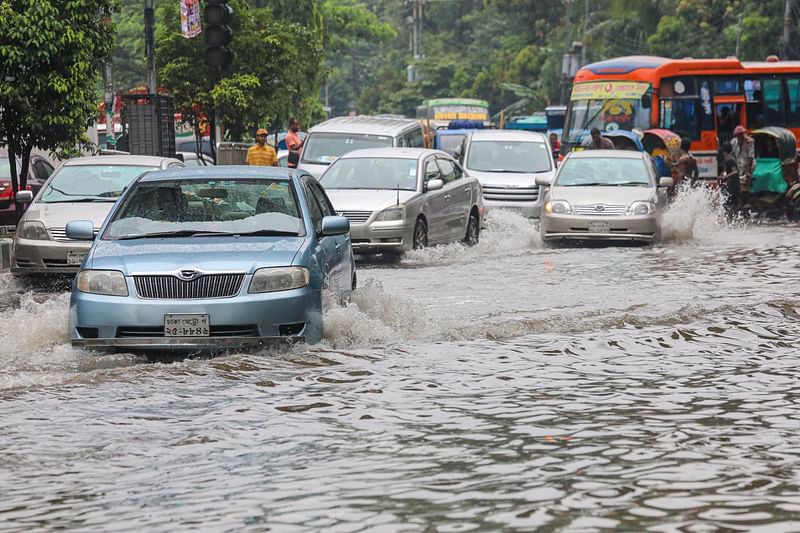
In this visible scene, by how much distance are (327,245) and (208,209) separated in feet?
3.09

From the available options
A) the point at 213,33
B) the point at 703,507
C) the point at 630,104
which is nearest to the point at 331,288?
the point at 703,507

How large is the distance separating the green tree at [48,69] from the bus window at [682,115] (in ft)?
48.6

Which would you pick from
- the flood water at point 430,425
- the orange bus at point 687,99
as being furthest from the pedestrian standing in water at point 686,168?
the flood water at point 430,425

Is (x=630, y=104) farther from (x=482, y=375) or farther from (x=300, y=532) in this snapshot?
(x=300, y=532)

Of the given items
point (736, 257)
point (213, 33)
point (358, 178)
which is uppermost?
point (213, 33)

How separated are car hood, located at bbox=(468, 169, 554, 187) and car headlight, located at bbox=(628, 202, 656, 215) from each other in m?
5.15

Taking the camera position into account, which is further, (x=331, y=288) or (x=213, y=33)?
(x=213, y=33)

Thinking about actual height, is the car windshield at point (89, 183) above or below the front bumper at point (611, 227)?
above

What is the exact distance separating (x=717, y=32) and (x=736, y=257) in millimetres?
44617

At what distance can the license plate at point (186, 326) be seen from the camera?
970 cm

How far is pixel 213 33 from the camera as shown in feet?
63.6

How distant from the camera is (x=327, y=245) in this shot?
1110 cm

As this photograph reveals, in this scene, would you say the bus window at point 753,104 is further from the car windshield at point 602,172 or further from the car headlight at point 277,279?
the car headlight at point 277,279

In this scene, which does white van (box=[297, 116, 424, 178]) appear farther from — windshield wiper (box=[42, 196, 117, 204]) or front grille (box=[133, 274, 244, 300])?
front grille (box=[133, 274, 244, 300])
